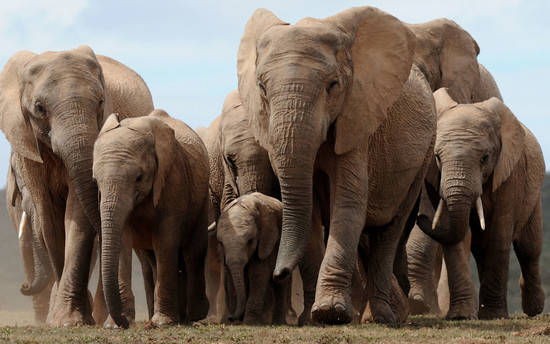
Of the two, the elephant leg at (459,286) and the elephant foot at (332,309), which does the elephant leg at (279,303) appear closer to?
the elephant foot at (332,309)

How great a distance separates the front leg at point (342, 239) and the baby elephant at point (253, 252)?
961mm

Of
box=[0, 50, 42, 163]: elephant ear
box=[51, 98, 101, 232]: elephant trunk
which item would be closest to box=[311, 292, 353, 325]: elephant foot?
box=[51, 98, 101, 232]: elephant trunk

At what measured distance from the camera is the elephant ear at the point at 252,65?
10305 millimetres

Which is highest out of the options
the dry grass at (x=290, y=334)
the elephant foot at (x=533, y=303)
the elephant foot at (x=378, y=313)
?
the dry grass at (x=290, y=334)

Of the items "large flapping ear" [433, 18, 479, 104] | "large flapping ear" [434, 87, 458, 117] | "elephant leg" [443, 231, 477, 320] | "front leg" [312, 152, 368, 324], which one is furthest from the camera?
"large flapping ear" [433, 18, 479, 104]

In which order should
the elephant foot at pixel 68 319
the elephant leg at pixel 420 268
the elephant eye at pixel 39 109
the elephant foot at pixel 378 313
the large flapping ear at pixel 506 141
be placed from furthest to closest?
the elephant leg at pixel 420 268 → the large flapping ear at pixel 506 141 → the elephant foot at pixel 378 313 → the elephant eye at pixel 39 109 → the elephant foot at pixel 68 319

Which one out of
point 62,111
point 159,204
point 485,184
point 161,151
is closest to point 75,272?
A: point 159,204

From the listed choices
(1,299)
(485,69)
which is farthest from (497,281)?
(1,299)

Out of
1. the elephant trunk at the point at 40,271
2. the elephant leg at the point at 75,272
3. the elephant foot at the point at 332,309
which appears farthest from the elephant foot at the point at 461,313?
the elephant trunk at the point at 40,271

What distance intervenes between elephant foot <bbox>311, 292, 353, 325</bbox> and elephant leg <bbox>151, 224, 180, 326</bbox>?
150 centimetres

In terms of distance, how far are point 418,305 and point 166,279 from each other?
3.68m

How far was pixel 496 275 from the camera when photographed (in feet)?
40.7

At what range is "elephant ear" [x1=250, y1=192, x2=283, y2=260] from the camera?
1112cm

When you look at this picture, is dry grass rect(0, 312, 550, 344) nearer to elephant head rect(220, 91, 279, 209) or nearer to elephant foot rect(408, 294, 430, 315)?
elephant head rect(220, 91, 279, 209)
